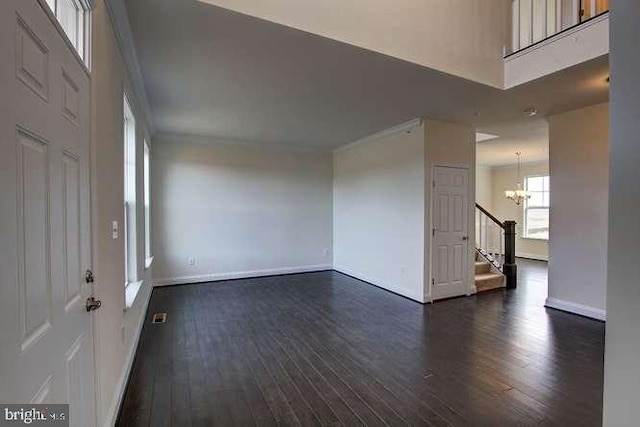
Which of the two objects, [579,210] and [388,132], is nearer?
[579,210]

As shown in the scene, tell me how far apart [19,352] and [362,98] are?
3.63 metres

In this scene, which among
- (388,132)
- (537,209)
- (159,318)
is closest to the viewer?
(159,318)

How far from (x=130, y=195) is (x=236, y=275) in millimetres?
3300

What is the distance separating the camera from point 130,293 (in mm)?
2934

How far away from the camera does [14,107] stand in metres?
0.87

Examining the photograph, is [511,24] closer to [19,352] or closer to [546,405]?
[546,405]

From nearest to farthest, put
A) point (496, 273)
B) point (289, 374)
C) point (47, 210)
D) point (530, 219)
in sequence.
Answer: point (47, 210) → point (289, 374) → point (496, 273) → point (530, 219)

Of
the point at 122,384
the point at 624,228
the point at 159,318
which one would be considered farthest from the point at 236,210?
the point at 624,228

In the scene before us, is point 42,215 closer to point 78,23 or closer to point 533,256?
point 78,23

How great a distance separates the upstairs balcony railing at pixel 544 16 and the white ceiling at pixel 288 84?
23.6 inches

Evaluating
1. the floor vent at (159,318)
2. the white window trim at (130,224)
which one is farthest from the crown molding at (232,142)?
the floor vent at (159,318)

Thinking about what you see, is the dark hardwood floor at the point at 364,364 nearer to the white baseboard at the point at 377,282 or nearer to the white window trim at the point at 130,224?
the white baseboard at the point at 377,282

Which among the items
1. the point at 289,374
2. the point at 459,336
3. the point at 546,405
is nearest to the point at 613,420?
the point at 546,405

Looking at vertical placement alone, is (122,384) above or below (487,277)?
below
